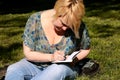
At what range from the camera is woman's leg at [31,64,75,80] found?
419cm

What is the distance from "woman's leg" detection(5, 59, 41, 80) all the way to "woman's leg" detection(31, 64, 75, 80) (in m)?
0.24

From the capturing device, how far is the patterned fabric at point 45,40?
4543mm

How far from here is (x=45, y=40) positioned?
460cm

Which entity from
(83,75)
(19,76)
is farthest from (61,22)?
(83,75)

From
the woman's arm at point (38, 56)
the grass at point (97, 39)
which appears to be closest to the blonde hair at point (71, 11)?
the woman's arm at point (38, 56)

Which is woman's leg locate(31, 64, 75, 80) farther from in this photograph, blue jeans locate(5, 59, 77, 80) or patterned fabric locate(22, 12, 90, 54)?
patterned fabric locate(22, 12, 90, 54)

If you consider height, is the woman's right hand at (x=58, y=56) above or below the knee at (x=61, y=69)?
above

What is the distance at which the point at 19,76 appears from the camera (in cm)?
442

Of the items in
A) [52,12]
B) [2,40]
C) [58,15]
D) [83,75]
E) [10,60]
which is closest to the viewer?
[58,15]

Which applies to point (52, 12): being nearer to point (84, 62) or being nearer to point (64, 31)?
point (64, 31)

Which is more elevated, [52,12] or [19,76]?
[52,12]

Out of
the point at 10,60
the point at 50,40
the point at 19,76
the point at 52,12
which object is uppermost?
the point at 52,12

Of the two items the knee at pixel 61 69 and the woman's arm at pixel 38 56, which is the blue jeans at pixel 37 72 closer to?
the knee at pixel 61 69

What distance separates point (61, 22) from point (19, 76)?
76cm
